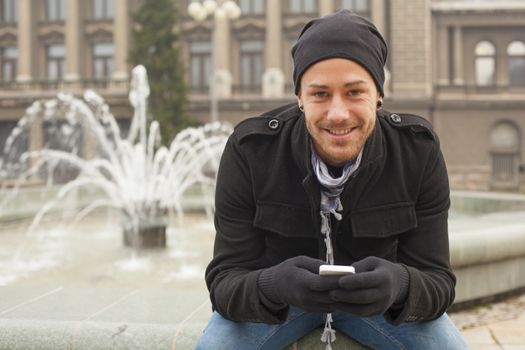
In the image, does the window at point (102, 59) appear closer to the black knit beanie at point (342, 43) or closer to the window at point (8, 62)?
the window at point (8, 62)

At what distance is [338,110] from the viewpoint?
1865 mm

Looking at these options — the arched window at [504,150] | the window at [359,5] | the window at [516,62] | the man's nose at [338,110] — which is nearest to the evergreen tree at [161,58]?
the window at [359,5]

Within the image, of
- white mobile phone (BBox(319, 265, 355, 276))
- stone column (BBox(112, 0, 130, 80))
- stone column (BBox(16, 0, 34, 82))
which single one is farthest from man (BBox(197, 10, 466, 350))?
stone column (BBox(16, 0, 34, 82))

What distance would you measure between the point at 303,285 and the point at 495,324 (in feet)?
9.85

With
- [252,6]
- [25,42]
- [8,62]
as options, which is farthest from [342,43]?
[8,62]

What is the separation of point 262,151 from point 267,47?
29.9 m

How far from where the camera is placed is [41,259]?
739 cm

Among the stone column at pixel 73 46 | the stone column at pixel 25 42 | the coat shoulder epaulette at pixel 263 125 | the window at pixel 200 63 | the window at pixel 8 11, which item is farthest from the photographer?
the window at pixel 8 11

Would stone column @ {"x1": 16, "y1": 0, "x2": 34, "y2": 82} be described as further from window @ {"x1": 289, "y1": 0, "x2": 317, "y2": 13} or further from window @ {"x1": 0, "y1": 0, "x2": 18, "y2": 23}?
window @ {"x1": 289, "y1": 0, "x2": 317, "y2": 13}

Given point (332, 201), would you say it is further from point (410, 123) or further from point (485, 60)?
point (485, 60)

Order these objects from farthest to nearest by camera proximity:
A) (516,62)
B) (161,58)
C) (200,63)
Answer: (200,63), (516,62), (161,58)

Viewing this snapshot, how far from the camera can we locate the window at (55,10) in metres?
33.2

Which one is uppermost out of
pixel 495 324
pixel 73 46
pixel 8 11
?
pixel 8 11

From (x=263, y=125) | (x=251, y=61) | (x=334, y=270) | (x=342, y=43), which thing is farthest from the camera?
(x=251, y=61)
